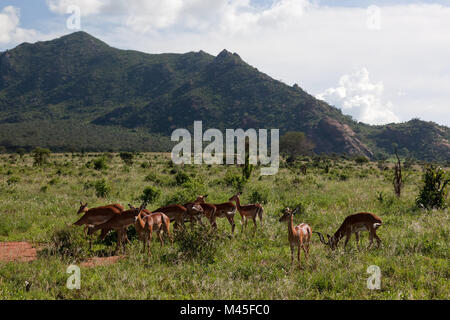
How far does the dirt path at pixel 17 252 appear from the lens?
7738mm

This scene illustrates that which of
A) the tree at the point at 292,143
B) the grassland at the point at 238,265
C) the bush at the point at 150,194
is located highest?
the tree at the point at 292,143

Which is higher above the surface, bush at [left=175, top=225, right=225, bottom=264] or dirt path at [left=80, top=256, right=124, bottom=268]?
bush at [left=175, top=225, right=225, bottom=264]

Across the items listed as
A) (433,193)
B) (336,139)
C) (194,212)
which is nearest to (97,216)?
(194,212)

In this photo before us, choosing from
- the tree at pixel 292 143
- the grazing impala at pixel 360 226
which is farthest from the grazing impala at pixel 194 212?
the tree at pixel 292 143

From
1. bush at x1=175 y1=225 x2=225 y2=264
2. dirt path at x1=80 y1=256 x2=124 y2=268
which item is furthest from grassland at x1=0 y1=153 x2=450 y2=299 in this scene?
dirt path at x1=80 y1=256 x2=124 y2=268

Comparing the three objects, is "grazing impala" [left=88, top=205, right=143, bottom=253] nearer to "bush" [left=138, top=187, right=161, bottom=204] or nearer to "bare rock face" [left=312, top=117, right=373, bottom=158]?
"bush" [left=138, top=187, right=161, bottom=204]

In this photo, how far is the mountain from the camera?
106125mm

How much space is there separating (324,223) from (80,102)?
609ft

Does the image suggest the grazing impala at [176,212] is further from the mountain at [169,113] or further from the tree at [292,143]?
the mountain at [169,113]

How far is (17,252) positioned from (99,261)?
2436 mm

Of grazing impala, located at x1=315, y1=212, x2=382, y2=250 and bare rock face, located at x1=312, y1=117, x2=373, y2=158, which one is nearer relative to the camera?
grazing impala, located at x1=315, y1=212, x2=382, y2=250

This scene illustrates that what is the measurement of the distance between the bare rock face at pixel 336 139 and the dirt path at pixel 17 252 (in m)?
114

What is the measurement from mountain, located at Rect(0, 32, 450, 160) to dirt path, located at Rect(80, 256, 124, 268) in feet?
264
